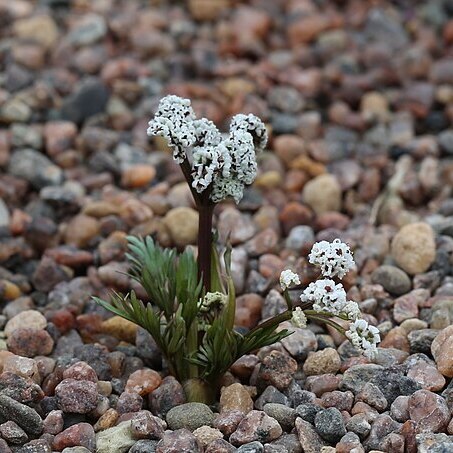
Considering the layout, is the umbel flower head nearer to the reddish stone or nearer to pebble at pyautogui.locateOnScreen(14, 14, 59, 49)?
the reddish stone

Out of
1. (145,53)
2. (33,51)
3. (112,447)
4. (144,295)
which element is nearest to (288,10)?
(145,53)

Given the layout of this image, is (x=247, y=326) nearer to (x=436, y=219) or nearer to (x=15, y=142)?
(x=436, y=219)

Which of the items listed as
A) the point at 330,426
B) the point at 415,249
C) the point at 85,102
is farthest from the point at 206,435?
the point at 85,102

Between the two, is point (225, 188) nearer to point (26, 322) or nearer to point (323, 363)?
point (323, 363)

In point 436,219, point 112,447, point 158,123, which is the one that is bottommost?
point 112,447

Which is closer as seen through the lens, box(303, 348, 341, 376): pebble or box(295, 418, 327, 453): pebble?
box(295, 418, 327, 453): pebble

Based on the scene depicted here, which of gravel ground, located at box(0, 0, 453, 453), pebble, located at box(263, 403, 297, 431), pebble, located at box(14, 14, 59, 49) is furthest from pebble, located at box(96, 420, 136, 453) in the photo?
pebble, located at box(14, 14, 59, 49)
